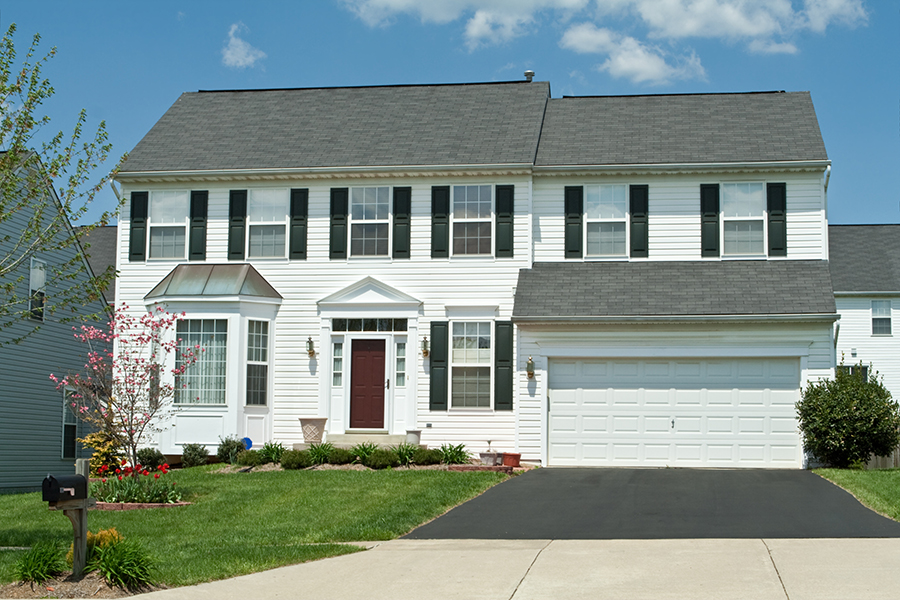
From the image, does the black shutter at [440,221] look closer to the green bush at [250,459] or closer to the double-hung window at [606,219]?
the double-hung window at [606,219]

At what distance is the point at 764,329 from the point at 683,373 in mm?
1756

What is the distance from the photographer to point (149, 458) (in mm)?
18844

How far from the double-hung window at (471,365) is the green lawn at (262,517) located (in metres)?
2.96

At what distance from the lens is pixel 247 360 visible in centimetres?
1998

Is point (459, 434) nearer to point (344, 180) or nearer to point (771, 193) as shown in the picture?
point (344, 180)

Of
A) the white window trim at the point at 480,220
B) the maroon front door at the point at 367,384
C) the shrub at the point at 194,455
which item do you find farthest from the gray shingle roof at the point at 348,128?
the shrub at the point at 194,455

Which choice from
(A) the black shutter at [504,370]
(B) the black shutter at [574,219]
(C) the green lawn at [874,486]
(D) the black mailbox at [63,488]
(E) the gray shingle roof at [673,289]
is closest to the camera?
(D) the black mailbox at [63,488]

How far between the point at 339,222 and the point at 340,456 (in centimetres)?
519

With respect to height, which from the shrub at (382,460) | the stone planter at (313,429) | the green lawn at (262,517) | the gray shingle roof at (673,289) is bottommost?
the green lawn at (262,517)

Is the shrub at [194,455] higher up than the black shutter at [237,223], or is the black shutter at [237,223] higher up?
the black shutter at [237,223]

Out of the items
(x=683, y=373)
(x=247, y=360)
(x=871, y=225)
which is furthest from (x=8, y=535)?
(x=871, y=225)

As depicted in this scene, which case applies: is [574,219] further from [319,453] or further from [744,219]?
[319,453]

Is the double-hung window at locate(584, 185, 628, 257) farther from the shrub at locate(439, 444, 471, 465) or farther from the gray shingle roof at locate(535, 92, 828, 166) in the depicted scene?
the shrub at locate(439, 444, 471, 465)

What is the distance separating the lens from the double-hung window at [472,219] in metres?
20.1
